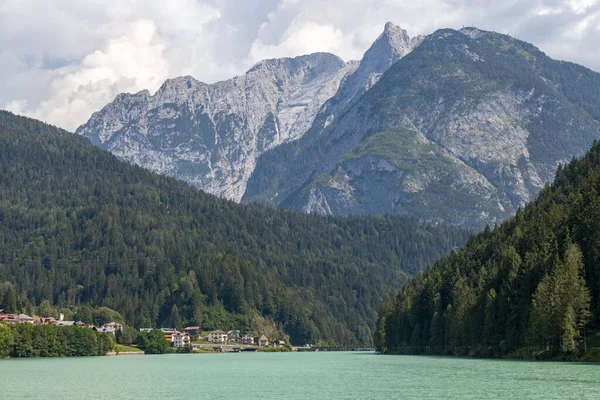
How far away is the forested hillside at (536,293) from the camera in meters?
137

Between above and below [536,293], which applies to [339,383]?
below

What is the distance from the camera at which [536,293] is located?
145 m

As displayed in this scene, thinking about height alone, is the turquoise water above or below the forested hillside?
below

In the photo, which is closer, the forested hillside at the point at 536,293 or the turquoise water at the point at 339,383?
the turquoise water at the point at 339,383

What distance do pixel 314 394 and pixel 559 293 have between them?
51079mm

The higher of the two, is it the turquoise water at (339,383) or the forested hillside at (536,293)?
the forested hillside at (536,293)

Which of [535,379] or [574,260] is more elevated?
[574,260]

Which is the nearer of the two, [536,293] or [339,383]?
[339,383]

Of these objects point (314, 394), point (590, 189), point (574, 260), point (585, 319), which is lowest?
point (314, 394)

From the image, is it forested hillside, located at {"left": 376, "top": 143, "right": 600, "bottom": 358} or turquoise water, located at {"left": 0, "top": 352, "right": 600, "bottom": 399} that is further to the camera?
forested hillside, located at {"left": 376, "top": 143, "right": 600, "bottom": 358}

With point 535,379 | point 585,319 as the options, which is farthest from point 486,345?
Result: point 535,379

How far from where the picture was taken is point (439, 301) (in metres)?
199

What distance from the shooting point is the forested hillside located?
449 ft

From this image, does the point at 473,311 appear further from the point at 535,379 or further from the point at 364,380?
the point at 535,379
